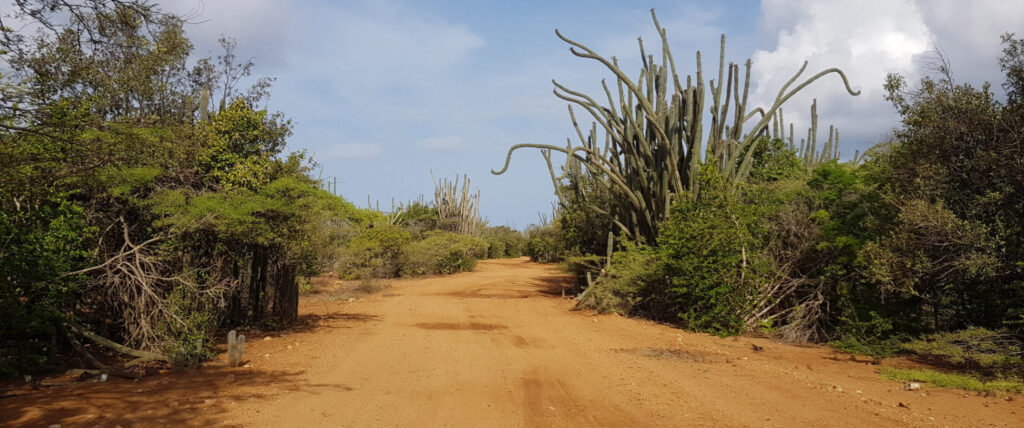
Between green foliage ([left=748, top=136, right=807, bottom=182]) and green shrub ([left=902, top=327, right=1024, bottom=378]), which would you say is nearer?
green shrub ([left=902, top=327, right=1024, bottom=378])

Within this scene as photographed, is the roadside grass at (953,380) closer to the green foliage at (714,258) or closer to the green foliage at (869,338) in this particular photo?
the green foliage at (869,338)

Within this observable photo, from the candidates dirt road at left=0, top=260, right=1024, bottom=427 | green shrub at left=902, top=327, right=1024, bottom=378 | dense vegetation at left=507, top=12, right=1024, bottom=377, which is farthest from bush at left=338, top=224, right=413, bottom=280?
green shrub at left=902, top=327, right=1024, bottom=378

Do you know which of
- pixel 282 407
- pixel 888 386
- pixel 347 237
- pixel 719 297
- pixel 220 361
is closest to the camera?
pixel 282 407

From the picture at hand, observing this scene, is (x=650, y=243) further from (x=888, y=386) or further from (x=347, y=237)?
(x=347, y=237)

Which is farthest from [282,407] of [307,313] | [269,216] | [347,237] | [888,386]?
[347,237]

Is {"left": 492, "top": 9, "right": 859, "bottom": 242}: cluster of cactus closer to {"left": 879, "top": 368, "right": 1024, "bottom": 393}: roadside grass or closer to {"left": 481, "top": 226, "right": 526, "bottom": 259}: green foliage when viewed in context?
{"left": 879, "top": 368, "right": 1024, "bottom": 393}: roadside grass

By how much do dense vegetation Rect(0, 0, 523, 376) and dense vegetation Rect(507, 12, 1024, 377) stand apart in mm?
6733

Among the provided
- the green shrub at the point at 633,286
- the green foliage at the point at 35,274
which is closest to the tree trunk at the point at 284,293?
the green foliage at the point at 35,274

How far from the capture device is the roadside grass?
22.0 feet

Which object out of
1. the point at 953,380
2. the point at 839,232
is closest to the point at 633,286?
the point at 839,232

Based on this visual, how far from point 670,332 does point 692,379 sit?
13.3 feet

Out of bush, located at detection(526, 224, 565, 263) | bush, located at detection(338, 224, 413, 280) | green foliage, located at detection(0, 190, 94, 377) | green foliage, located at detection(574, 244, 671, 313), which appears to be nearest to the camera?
green foliage, located at detection(0, 190, 94, 377)

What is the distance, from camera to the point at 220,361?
848 cm

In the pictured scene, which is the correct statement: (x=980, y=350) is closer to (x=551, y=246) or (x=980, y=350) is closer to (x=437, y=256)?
(x=551, y=246)
